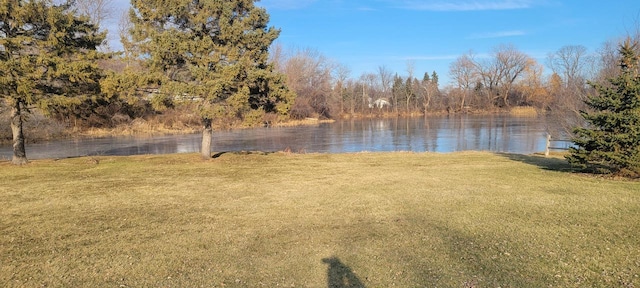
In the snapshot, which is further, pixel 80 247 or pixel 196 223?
pixel 196 223

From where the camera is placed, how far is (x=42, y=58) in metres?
11.5

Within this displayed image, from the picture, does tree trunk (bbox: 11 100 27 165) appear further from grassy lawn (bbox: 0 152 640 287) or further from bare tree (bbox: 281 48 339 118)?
bare tree (bbox: 281 48 339 118)

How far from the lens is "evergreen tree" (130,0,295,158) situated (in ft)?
41.0

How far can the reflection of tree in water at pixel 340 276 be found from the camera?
13.4 ft

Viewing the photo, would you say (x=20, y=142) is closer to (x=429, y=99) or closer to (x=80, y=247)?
(x=80, y=247)

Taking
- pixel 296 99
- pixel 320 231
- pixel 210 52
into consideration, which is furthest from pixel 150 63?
pixel 296 99

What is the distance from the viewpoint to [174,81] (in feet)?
42.0

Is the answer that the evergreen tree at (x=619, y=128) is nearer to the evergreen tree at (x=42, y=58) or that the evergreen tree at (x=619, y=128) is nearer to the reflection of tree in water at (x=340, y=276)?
the reflection of tree in water at (x=340, y=276)

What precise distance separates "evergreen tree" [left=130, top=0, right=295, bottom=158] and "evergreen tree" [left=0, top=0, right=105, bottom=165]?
183cm

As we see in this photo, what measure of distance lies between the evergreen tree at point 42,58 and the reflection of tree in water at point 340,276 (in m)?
11.0

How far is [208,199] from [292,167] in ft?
17.0

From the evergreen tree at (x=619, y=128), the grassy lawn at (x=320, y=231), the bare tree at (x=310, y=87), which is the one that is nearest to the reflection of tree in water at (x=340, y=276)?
the grassy lawn at (x=320, y=231)

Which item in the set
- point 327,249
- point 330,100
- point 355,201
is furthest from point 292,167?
point 330,100

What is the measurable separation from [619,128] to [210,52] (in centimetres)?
1187
